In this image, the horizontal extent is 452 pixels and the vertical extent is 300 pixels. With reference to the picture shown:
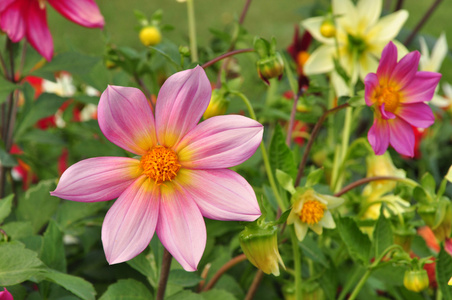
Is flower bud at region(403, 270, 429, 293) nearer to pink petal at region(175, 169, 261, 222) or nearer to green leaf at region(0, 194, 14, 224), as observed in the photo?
pink petal at region(175, 169, 261, 222)

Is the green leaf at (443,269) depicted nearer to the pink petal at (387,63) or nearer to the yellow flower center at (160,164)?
the pink petal at (387,63)

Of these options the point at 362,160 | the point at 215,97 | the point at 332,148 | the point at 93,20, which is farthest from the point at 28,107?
the point at 362,160

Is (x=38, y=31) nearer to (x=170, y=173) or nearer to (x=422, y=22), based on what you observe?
(x=170, y=173)

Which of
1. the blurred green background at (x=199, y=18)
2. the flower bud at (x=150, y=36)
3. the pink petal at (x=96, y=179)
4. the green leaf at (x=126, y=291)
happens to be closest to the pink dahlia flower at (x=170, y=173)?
the pink petal at (x=96, y=179)

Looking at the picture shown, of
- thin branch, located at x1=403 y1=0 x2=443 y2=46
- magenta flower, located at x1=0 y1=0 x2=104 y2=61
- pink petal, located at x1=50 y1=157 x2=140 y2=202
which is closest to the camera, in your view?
pink petal, located at x1=50 y1=157 x2=140 y2=202

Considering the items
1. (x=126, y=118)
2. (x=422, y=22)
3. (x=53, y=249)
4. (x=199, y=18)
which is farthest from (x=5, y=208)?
(x=199, y=18)

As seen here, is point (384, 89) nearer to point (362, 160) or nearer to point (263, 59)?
point (263, 59)

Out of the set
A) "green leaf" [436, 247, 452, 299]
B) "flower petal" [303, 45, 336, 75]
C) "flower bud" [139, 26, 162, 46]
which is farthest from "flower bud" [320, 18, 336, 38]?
"green leaf" [436, 247, 452, 299]

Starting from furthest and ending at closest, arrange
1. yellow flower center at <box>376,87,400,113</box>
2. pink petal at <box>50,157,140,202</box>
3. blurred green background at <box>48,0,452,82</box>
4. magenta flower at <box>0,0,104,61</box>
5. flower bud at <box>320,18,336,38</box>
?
blurred green background at <box>48,0,452,82</box>, flower bud at <box>320,18,336,38</box>, magenta flower at <box>0,0,104,61</box>, yellow flower center at <box>376,87,400,113</box>, pink petal at <box>50,157,140,202</box>
